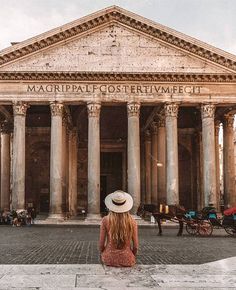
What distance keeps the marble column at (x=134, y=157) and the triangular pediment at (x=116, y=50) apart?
2.52 meters

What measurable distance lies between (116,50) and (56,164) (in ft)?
26.2

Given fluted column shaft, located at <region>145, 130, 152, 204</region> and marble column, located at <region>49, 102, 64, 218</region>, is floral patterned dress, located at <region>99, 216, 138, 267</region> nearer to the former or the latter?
marble column, located at <region>49, 102, 64, 218</region>

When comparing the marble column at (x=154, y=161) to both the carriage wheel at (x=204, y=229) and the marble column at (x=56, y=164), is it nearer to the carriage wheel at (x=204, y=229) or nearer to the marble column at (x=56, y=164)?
the marble column at (x=56, y=164)

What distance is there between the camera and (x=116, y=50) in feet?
98.7

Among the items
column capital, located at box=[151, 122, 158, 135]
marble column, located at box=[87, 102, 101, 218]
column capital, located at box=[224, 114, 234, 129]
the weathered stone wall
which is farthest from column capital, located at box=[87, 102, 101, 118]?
column capital, located at box=[224, 114, 234, 129]

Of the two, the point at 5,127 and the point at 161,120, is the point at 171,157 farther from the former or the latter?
the point at 5,127

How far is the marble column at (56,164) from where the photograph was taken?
29141 mm

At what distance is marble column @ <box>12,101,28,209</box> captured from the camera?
29.1 metres

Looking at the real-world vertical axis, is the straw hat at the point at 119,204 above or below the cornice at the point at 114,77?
below

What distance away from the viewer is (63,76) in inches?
1157

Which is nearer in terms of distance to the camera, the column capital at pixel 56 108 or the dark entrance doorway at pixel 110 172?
the column capital at pixel 56 108

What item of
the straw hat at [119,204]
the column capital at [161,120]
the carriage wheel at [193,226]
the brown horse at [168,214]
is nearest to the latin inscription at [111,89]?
the column capital at [161,120]

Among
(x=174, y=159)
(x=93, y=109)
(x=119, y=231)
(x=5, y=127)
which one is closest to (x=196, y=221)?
(x=174, y=159)

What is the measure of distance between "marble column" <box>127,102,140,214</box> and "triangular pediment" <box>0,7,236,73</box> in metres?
2.52
